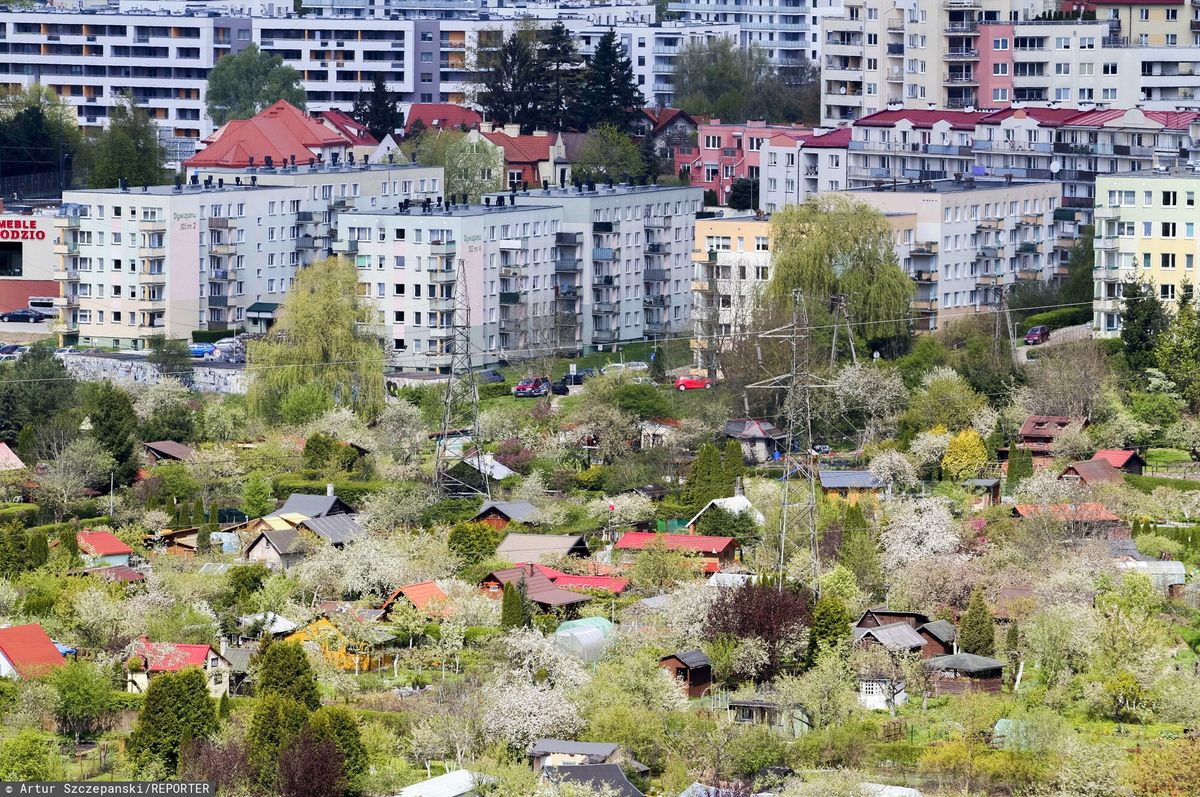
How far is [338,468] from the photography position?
70.3 meters

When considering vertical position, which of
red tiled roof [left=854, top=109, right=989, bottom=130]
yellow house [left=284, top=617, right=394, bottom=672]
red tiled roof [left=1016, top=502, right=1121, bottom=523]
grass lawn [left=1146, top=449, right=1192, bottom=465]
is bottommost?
yellow house [left=284, top=617, right=394, bottom=672]

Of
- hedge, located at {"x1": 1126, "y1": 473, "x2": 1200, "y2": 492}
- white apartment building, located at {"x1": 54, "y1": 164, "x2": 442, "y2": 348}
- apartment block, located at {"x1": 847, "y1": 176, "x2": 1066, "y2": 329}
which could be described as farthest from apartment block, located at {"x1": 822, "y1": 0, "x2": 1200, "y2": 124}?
hedge, located at {"x1": 1126, "y1": 473, "x2": 1200, "y2": 492}

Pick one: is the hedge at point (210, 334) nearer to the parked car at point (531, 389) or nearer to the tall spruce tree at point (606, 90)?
the parked car at point (531, 389)

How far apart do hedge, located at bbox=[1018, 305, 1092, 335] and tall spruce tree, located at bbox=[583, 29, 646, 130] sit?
135 ft

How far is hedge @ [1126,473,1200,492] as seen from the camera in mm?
65812

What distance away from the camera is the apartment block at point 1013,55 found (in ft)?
367

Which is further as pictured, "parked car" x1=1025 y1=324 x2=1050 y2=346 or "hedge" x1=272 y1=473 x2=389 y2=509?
"parked car" x1=1025 y1=324 x2=1050 y2=346

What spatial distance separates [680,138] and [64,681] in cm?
8025

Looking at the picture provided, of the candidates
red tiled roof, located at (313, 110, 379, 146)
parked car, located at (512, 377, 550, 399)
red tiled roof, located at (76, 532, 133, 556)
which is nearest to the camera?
red tiled roof, located at (76, 532, 133, 556)

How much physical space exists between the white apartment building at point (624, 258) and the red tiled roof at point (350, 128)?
2565 centimetres

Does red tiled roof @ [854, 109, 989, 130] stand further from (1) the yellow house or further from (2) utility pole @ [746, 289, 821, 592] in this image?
(1) the yellow house

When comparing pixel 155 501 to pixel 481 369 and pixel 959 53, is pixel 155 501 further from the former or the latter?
pixel 959 53

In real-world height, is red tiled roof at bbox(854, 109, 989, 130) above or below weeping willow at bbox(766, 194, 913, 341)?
above

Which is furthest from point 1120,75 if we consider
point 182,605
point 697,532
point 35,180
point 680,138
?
point 182,605
